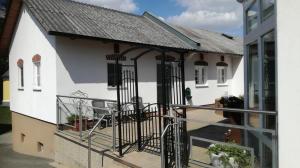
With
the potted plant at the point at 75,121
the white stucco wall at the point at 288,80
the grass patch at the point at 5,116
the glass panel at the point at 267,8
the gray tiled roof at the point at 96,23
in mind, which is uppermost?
the gray tiled roof at the point at 96,23

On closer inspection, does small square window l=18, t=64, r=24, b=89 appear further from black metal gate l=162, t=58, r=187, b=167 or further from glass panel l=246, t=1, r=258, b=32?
glass panel l=246, t=1, r=258, b=32

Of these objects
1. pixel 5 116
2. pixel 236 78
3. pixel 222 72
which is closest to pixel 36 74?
pixel 222 72

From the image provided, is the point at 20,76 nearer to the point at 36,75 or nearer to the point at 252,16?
the point at 36,75

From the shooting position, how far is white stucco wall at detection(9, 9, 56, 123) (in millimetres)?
10227

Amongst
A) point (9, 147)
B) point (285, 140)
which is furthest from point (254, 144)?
point (9, 147)

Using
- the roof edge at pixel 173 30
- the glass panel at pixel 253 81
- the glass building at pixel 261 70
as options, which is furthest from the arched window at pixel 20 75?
the glass panel at pixel 253 81

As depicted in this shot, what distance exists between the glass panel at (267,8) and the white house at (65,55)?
2.89 meters

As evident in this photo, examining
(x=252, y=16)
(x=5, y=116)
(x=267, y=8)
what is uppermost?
(x=252, y=16)

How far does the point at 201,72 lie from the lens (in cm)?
1670

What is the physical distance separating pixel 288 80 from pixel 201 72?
44.4 feet

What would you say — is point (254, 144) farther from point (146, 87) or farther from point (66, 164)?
point (146, 87)

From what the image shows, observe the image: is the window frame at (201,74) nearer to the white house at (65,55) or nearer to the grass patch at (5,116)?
the white house at (65,55)

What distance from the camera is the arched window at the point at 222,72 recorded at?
18.0 meters

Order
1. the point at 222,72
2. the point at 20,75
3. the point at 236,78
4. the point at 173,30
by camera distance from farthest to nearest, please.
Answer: the point at 236,78 → the point at 222,72 → the point at 173,30 → the point at 20,75
